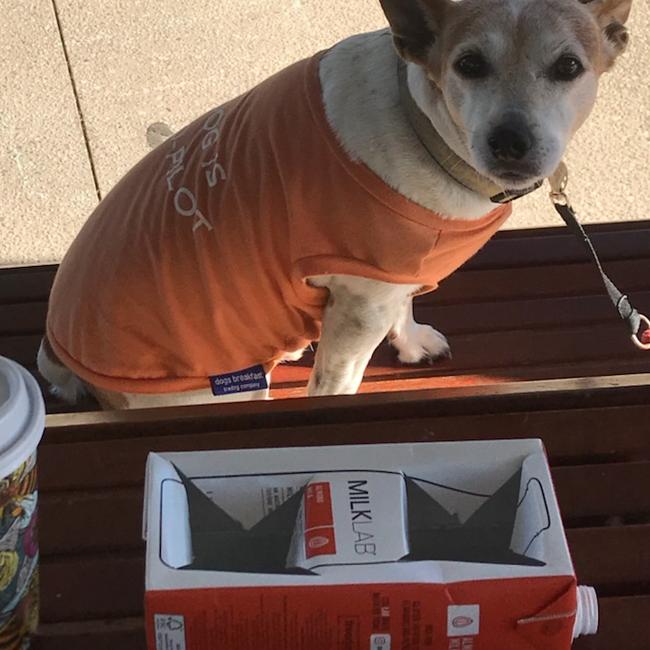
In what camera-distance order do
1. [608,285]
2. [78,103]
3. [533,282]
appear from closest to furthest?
[608,285]
[533,282]
[78,103]

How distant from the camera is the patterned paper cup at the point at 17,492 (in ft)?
3.34

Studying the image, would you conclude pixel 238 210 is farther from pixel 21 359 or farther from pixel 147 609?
pixel 147 609

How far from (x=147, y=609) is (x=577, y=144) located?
2815 millimetres

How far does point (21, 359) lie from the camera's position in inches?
95.3

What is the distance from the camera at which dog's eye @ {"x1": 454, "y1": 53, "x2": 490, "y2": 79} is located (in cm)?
→ 168

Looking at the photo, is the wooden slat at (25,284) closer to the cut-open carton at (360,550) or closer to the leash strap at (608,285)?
the leash strap at (608,285)

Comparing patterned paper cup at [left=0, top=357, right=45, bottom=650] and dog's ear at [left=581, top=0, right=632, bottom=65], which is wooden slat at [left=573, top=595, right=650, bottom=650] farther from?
dog's ear at [left=581, top=0, right=632, bottom=65]

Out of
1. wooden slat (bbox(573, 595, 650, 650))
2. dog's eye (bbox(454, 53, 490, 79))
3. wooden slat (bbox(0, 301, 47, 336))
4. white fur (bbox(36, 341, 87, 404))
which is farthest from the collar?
wooden slat (bbox(0, 301, 47, 336))

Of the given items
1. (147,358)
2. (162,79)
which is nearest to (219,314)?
(147,358)

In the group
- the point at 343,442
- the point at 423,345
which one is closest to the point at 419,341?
the point at 423,345

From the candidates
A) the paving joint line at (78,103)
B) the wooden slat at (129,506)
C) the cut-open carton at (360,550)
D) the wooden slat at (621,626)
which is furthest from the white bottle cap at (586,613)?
the paving joint line at (78,103)

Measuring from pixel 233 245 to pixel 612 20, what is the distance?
2.69 feet

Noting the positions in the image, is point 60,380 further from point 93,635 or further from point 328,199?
point 93,635

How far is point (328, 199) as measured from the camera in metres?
1.82
